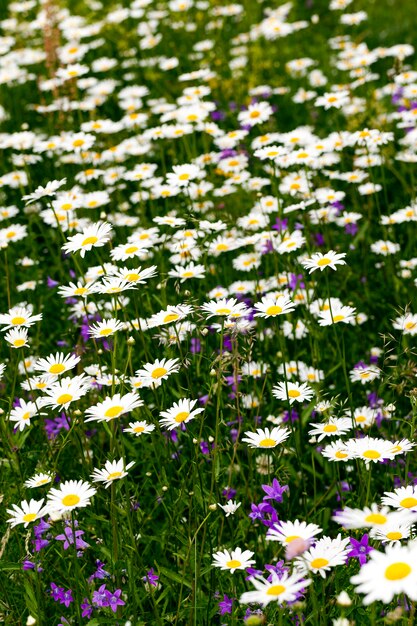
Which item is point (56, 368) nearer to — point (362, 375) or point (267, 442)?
point (267, 442)

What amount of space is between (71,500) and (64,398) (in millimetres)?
386

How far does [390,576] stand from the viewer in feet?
4.28

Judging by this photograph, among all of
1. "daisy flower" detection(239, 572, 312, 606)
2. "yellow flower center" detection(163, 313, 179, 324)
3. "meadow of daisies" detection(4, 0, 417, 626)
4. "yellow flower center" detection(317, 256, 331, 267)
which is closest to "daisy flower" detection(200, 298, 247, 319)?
"meadow of daisies" detection(4, 0, 417, 626)

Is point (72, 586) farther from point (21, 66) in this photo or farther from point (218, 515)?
point (21, 66)

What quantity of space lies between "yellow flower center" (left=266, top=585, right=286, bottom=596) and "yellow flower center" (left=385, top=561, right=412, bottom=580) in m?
0.30

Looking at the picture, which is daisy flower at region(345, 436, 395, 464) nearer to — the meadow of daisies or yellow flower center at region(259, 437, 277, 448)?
the meadow of daisies

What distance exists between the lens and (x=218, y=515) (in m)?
2.33

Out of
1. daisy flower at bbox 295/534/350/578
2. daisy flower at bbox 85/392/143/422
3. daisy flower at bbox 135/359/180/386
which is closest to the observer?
daisy flower at bbox 295/534/350/578

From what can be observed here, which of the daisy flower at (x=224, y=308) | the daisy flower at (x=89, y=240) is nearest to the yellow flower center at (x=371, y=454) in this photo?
the daisy flower at (x=224, y=308)

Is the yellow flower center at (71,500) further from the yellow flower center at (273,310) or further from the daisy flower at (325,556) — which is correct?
the yellow flower center at (273,310)

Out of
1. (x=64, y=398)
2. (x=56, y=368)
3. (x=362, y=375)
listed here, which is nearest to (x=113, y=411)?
(x=64, y=398)

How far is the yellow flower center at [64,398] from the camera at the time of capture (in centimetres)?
225

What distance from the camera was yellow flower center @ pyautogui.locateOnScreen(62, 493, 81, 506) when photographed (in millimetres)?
1941

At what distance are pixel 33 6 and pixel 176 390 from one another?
6.49 m
